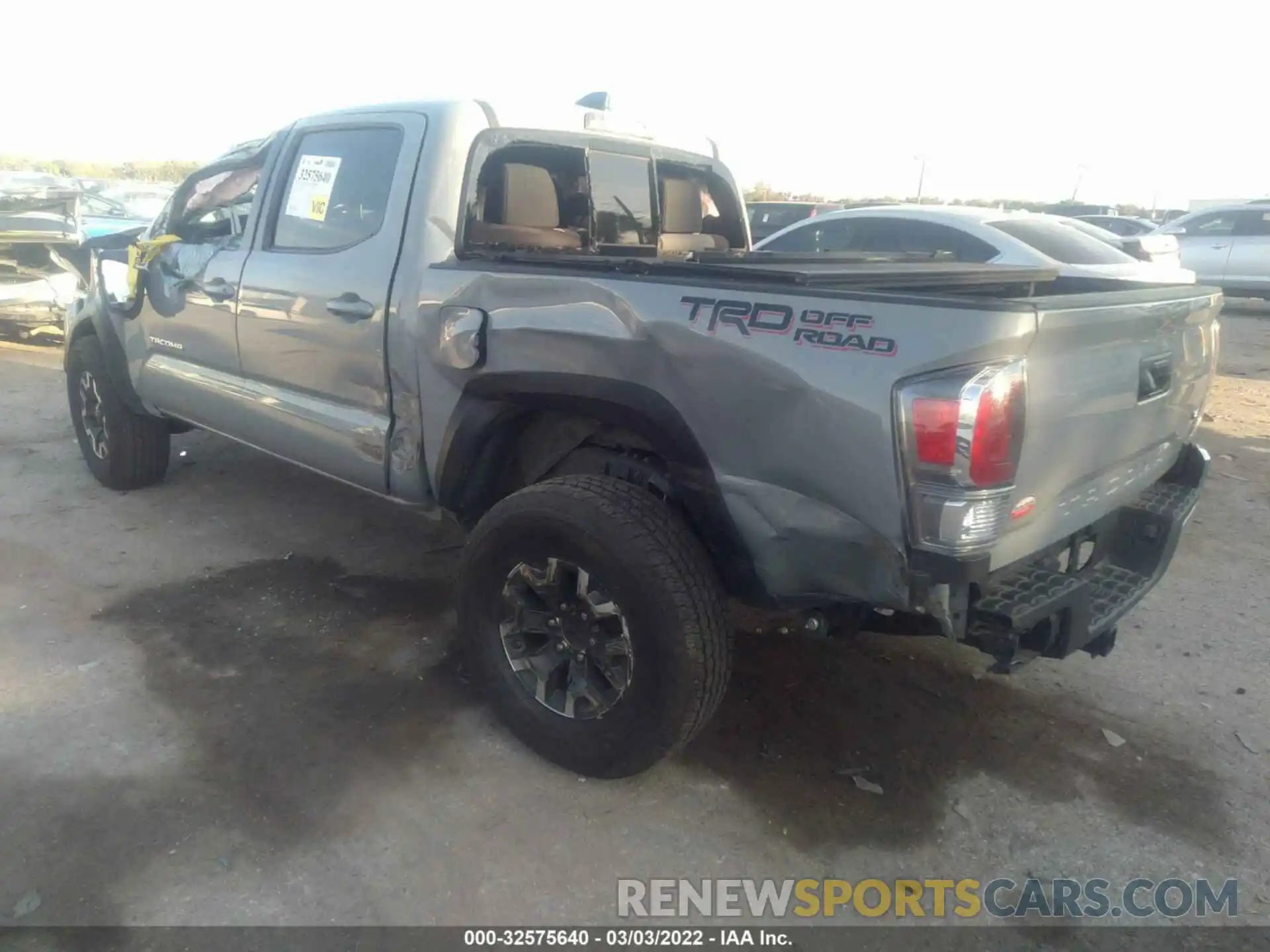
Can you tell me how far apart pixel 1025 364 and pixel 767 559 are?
82 cm

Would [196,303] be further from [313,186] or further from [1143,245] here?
[1143,245]

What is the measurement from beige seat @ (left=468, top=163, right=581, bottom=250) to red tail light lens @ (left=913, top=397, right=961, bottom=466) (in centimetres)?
189

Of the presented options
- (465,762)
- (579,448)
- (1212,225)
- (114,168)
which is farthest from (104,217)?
(114,168)

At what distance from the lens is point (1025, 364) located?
7.02 ft

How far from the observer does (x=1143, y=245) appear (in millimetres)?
11234

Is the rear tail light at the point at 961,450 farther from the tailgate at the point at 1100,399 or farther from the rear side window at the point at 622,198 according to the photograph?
the rear side window at the point at 622,198

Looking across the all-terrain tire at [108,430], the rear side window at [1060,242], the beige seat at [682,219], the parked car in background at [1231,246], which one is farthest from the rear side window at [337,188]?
the parked car in background at [1231,246]

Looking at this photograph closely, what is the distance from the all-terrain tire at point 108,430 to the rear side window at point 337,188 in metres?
1.82

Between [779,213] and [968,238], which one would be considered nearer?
[968,238]

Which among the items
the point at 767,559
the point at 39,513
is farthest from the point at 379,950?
the point at 39,513

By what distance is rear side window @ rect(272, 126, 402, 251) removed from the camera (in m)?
3.48

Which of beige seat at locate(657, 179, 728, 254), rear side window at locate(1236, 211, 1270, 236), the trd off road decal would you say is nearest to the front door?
beige seat at locate(657, 179, 728, 254)

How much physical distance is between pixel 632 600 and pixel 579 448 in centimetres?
73

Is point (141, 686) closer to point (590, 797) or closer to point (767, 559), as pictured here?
point (590, 797)
